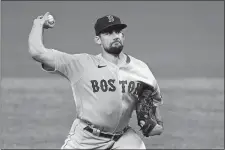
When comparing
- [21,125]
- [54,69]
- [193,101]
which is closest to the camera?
[54,69]

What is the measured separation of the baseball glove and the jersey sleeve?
20.1 inches

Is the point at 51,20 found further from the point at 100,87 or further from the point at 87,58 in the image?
the point at 100,87

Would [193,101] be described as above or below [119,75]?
below

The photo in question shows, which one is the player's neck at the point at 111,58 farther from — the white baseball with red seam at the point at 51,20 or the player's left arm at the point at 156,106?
the white baseball with red seam at the point at 51,20

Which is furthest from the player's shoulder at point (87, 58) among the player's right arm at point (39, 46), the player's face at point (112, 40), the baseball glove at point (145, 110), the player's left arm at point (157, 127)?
the player's left arm at point (157, 127)

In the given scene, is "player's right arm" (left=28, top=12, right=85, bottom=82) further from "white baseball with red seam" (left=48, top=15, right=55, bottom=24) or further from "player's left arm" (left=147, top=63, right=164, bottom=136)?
"player's left arm" (left=147, top=63, right=164, bottom=136)

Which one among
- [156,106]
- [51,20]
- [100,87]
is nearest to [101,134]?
[100,87]

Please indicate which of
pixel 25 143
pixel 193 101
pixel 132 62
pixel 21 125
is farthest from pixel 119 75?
pixel 193 101

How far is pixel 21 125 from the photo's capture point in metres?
12.3

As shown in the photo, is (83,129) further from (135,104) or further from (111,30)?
(111,30)

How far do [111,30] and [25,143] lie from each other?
17.4ft

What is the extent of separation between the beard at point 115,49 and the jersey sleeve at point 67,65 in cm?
20

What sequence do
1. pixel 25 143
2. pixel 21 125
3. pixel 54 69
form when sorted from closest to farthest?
pixel 54 69
pixel 25 143
pixel 21 125

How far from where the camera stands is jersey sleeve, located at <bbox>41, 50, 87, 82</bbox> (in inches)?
210
